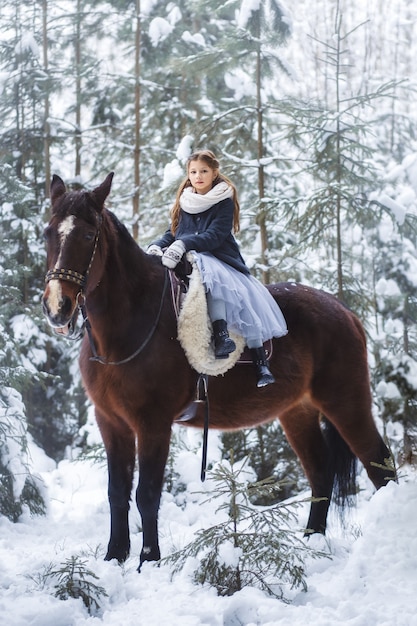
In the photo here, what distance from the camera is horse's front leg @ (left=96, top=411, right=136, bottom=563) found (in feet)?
14.5

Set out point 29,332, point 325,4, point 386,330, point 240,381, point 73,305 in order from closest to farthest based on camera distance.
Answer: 1. point 73,305
2. point 240,381
3. point 386,330
4. point 29,332
5. point 325,4

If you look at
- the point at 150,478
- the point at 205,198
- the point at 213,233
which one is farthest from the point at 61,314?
the point at 205,198

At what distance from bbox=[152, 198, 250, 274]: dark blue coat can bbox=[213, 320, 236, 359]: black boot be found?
588mm

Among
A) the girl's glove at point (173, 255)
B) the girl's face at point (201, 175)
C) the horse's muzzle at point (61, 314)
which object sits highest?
the girl's face at point (201, 175)

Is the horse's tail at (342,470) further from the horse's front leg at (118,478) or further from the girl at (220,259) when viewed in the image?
the horse's front leg at (118,478)

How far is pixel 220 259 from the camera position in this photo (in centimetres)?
482

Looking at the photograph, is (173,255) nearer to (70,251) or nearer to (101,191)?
(101,191)

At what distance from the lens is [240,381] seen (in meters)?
4.73

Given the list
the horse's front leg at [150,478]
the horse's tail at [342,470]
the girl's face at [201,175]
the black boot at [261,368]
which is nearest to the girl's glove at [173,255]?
the girl's face at [201,175]

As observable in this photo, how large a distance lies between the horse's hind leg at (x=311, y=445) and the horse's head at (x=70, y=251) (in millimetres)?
2614

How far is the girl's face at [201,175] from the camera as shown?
4734 mm

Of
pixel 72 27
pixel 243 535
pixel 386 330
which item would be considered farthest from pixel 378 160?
pixel 243 535

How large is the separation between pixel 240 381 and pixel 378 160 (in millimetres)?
9910

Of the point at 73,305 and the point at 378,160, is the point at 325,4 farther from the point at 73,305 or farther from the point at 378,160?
the point at 73,305
